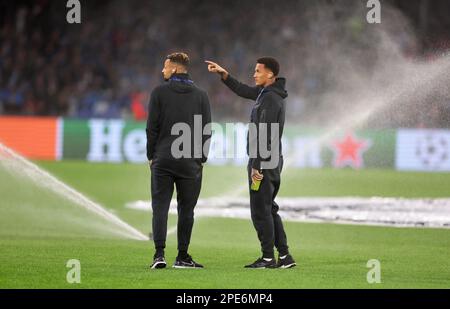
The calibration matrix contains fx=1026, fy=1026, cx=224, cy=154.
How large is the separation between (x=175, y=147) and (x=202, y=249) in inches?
103

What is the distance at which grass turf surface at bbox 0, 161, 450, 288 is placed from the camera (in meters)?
10.5

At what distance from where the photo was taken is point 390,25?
105 feet

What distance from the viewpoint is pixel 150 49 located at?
117 ft

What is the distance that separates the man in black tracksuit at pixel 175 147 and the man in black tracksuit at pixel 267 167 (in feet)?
1.99

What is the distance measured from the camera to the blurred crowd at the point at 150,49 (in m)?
32.8

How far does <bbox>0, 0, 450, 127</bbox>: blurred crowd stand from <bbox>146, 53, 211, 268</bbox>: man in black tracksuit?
786 inches

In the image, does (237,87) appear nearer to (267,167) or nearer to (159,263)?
(267,167)

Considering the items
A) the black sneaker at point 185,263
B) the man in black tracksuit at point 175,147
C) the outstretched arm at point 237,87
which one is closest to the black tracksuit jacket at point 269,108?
the outstretched arm at point 237,87

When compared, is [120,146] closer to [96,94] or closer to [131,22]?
[96,94]

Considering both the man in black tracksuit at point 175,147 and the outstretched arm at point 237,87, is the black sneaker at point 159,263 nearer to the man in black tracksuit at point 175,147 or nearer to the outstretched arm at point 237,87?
the man in black tracksuit at point 175,147

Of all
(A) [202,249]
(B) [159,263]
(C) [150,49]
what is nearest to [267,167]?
(B) [159,263]

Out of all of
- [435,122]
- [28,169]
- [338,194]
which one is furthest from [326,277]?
[435,122]

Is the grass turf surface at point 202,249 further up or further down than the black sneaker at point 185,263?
further down
